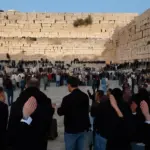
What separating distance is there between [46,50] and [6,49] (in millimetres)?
4976

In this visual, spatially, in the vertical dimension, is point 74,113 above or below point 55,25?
below

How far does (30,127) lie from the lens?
153 inches

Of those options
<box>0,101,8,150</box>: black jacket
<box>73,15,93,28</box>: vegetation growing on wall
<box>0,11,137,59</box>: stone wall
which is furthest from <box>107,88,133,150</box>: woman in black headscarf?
<box>73,15,93,28</box>: vegetation growing on wall

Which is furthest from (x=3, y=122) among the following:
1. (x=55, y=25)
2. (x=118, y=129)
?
(x=55, y=25)

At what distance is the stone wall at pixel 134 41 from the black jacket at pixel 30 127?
27158mm

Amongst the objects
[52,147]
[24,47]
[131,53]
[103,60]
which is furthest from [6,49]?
[52,147]

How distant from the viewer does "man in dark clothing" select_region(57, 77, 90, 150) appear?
15.7ft

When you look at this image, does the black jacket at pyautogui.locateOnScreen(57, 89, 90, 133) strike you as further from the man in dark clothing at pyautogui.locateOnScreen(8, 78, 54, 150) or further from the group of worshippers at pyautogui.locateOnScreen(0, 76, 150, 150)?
the man in dark clothing at pyautogui.locateOnScreen(8, 78, 54, 150)

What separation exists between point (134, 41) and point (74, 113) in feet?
111

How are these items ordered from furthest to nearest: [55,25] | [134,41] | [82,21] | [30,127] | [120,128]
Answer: [55,25] → [82,21] → [134,41] → [120,128] → [30,127]

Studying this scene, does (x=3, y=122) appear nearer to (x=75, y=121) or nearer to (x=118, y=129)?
(x=75, y=121)

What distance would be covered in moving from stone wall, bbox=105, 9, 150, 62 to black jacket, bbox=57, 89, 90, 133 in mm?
26197

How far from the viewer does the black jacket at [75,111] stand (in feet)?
15.7

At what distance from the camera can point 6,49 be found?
176ft
